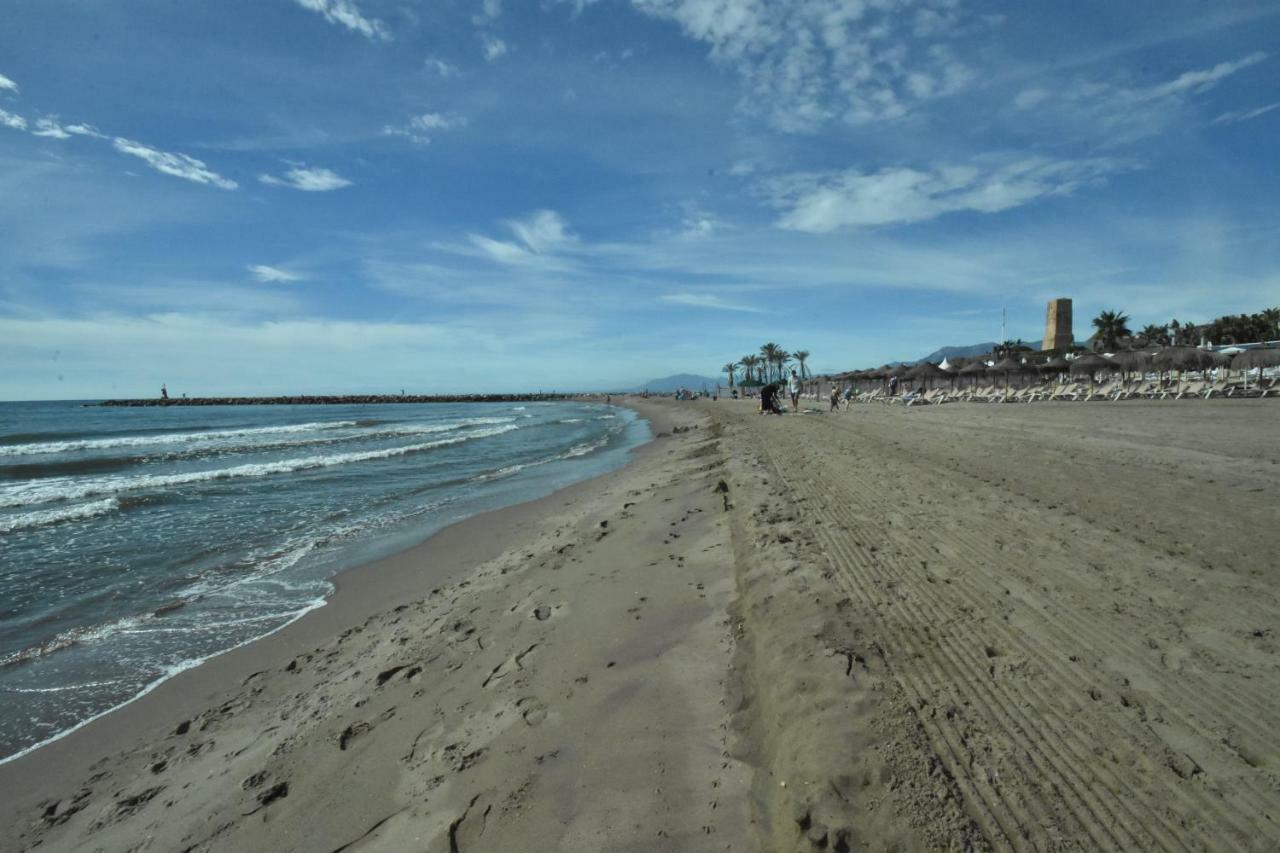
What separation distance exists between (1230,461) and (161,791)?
1267 centimetres

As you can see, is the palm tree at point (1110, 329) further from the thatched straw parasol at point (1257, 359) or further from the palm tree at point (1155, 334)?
the thatched straw parasol at point (1257, 359)

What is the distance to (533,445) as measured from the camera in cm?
2261

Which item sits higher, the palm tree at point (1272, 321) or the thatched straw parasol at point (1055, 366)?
the palm tree at point (1272, 321)

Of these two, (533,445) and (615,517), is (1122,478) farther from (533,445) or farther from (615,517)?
(533,445)

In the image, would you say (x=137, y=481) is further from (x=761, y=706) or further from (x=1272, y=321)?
(x=1272, y=321)

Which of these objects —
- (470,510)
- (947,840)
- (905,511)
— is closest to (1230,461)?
(905,511)

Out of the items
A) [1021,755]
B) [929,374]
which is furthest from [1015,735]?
[929,374]

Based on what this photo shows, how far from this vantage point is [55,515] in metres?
10.2

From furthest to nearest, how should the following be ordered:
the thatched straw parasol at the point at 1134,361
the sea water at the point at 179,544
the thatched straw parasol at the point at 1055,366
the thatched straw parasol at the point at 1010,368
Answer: the thatched straw parasol at the point at 1010,368 → the thatched straw parasol at the point at 1055,366 → the thatched straw parasol at the point at 1134,361 → the sea water at the point at 179,544

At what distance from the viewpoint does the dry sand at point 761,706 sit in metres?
2.11

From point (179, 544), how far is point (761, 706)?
9240 mm

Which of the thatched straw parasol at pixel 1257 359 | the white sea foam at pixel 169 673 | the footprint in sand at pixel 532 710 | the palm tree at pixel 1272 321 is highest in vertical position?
the palm tree at pixel 1272 321

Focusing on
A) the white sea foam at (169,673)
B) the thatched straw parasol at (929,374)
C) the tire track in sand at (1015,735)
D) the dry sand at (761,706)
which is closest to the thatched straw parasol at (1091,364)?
the thatched straw parasol at (929,374)

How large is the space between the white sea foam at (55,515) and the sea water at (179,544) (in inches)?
2.2
